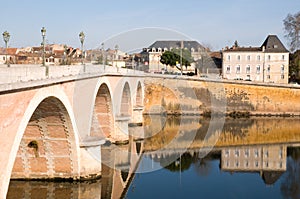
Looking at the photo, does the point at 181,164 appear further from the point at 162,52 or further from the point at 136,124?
the point at 162,52

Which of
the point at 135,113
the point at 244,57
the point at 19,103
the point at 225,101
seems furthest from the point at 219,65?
the point at 19,103

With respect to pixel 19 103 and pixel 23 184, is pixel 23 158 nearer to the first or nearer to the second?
pixel 23 184

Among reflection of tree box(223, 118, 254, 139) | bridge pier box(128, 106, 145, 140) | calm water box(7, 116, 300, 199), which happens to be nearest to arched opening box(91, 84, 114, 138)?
calm water box(7, 116, 300, 199)

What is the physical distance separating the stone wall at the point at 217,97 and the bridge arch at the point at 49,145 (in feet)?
88.6

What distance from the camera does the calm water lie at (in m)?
17.6

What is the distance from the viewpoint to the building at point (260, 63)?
5341 centimetres

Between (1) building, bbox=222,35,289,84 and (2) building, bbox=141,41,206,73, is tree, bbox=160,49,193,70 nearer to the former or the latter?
(2) building, bbox=141,41,206,73

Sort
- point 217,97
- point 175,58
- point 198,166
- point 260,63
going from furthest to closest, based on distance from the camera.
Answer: point 175,58
point 260,63
point 217,97
point 198,166

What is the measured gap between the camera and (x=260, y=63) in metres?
54.3

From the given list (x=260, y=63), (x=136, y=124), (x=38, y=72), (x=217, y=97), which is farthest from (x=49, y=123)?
(x=260, y=63)

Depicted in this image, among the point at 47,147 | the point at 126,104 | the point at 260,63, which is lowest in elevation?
the point at 47,147

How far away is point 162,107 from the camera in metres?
44.6

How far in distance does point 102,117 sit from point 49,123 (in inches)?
386

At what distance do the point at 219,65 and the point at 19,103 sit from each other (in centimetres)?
5313
